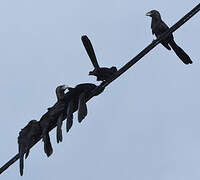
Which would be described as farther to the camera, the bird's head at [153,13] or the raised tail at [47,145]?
the bird's head at [153,13]

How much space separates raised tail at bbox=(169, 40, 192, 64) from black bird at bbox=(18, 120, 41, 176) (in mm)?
2540

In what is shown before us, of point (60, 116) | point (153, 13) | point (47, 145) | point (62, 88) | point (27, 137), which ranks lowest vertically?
point (47, 145)

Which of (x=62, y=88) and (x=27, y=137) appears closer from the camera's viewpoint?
(x=27, y=137)

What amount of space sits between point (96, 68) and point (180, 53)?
9.34 ft

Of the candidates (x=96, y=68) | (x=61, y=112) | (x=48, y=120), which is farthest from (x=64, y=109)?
(x=96, y=68)

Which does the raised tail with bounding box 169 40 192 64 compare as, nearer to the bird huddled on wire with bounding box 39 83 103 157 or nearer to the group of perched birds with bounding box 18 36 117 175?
the group of perched birds with bounding box 18 36 117 175

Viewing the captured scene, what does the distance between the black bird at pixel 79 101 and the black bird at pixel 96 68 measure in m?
0.11

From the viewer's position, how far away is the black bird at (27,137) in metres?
7.87

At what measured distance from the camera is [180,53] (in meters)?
10.3

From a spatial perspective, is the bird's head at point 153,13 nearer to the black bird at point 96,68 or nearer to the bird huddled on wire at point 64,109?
the bird huddled on wire at point 64,109

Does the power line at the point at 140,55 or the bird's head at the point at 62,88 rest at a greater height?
the bird's head at the point at 62,88

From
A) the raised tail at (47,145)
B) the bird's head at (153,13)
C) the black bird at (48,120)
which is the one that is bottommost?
the raised tail at (47,145)

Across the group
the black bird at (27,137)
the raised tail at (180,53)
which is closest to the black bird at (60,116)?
the black bird at (27,137)

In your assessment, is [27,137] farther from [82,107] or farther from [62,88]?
[82,107]
